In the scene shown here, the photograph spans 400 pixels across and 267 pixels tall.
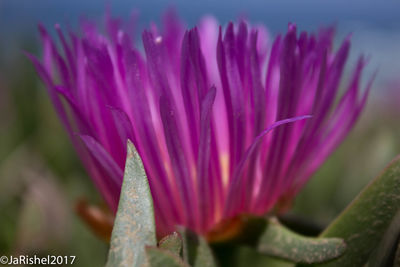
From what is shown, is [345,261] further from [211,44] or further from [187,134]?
[211,44]

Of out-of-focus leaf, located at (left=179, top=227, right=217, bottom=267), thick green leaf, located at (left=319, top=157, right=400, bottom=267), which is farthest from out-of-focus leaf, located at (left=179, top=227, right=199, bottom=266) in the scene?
thick green leaf, located at (left=319, top=157, right=400, bottom=267)

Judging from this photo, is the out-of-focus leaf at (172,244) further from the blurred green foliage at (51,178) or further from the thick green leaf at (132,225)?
the blurred green foliage at (51,178)

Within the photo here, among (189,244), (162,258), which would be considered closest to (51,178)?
(189,244)

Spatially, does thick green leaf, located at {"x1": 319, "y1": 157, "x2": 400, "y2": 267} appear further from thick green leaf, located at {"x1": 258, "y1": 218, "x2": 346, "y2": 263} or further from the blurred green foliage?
the blurred green foliage

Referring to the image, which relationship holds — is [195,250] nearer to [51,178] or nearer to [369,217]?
[369,217]

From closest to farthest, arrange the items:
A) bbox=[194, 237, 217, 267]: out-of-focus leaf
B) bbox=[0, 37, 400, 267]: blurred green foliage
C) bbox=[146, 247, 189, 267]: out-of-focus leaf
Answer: bbox=[146, 247, 189, 267]: out-of-focus leaf, bbox=[194, 237, 217, 267]: out-of-focus leaf, bbox=[0, 37, 400, 267]: blurred green foliage

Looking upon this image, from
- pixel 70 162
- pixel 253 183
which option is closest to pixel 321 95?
pixel 253 183
